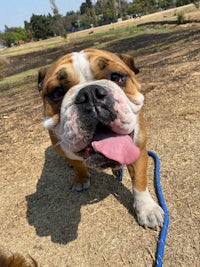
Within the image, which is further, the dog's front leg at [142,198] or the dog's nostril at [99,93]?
the dog's front leg at [142,198]

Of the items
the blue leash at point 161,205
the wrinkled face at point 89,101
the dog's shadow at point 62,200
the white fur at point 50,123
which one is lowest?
the dog's shadow at point 62,200

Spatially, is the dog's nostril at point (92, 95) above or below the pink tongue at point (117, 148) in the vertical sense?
above

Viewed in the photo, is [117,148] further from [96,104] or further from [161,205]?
[161,205]

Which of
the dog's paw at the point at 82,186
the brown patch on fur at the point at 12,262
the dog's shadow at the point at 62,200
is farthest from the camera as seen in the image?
the dog's paw at the point at 82,186

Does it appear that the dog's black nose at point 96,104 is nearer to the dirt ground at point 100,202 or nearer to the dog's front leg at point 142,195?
the dog's front leg at point 142,195

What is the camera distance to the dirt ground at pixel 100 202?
2859mm

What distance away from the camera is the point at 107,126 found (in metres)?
2.48

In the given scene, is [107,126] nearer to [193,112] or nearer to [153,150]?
[153,150]

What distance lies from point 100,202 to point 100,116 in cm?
140

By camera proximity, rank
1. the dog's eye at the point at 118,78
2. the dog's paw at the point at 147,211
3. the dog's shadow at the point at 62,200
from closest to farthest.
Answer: the dog's eye at the point at 118,78 → the dog's paw at the point at 147,211 → the dog's shadow at the point at 62,200

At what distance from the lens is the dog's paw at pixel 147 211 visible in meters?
2.99

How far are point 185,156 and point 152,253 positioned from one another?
140 centimetres

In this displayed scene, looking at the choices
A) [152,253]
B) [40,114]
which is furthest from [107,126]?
[40,114]

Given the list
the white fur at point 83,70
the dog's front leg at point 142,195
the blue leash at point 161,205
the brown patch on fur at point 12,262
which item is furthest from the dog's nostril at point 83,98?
the blue leash at point 161,205
